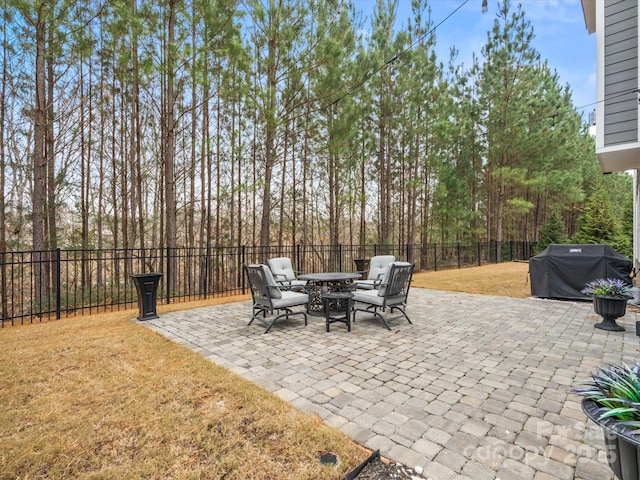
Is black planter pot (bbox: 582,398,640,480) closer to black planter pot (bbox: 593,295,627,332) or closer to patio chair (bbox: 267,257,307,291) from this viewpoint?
black planter pot (bbox: 593,295,627,332)

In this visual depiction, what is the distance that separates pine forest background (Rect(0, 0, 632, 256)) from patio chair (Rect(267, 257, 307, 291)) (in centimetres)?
239

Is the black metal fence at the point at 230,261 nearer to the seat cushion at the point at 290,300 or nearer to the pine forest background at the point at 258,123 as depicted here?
the pine forest background at the point at 258,123

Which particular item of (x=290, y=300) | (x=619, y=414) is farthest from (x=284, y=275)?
(x=619, y=414)

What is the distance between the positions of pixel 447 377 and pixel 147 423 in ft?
7.95

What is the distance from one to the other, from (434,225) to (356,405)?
1563cm

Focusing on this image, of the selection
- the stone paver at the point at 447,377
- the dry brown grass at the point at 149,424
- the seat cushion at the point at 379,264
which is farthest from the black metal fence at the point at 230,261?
the dry brown grass at the point at 149,424

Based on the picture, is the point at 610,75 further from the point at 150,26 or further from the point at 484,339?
the point at 150,26

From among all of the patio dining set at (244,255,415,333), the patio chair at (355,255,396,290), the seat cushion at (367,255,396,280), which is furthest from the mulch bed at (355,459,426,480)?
the seat cushion at (367,255,396,280)

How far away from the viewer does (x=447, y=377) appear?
2.79 meters

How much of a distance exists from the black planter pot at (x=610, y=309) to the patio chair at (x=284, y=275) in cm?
451

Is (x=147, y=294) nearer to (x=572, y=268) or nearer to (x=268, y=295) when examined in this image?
(x=268, y=295)

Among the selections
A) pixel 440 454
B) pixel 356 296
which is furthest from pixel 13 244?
pixel 440 454

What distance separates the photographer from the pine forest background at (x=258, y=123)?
6.85 metres

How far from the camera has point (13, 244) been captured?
7633mm
